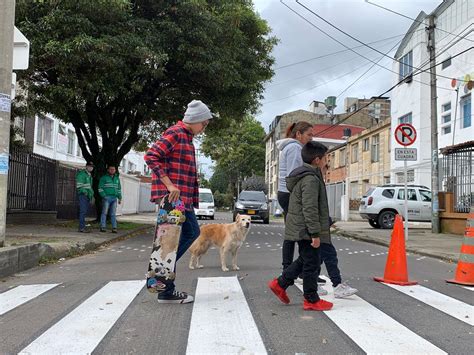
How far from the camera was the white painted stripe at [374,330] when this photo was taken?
3693 mm

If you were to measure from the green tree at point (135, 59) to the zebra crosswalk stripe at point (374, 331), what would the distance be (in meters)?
8.28

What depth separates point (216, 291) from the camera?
5.69 m

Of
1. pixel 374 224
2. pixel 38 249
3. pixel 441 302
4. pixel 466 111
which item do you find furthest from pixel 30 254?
pixel 466 111

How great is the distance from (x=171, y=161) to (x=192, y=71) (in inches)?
336

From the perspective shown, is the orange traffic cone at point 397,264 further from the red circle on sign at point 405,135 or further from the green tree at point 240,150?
the green tree at point 240,150

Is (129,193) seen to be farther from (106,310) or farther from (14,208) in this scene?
(106,310)

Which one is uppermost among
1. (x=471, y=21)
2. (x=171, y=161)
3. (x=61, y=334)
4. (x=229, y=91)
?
(x=471, y=21)

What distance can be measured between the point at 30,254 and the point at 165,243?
154 inches

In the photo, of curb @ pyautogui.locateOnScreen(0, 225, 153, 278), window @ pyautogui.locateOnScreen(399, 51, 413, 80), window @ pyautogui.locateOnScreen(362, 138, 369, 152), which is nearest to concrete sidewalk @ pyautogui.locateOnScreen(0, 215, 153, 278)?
curb @ pyautogui.locateOnScreen(0, 225, 153, 278)

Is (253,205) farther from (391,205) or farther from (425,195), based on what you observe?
(425,195)

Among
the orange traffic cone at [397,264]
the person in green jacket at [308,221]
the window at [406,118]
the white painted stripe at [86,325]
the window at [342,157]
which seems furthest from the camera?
the window at [342,157]

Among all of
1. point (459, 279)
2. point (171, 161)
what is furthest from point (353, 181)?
point (171, 161)

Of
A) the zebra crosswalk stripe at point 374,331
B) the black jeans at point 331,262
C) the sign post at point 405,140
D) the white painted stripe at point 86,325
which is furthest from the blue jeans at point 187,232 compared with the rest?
the sign post at point 405,140

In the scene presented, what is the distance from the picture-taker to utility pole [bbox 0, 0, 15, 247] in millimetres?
7453
